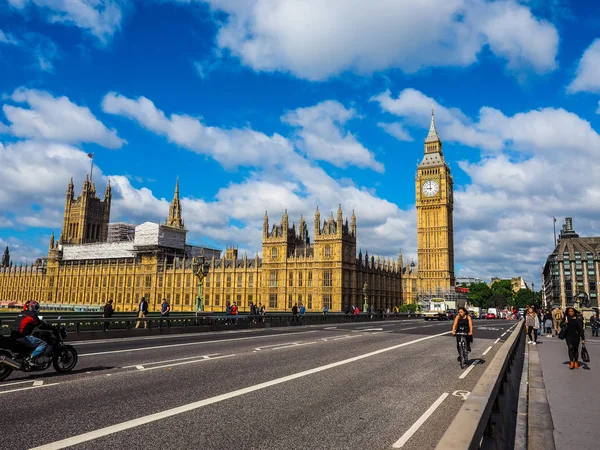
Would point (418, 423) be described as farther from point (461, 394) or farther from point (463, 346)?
point (463, 346)

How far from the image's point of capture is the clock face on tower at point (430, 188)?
120m

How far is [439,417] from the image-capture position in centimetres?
834

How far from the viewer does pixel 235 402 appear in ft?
29.4

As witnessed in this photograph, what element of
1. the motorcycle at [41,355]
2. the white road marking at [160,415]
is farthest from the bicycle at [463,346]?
the motorcycle at [41,355]

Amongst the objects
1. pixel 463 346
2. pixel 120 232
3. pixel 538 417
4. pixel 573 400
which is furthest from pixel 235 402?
pixel 120 232

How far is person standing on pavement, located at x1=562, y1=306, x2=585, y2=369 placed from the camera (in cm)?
1542

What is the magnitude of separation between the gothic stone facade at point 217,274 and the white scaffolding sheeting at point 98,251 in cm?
24

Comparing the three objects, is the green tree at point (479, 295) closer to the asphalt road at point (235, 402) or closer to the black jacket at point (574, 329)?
the black jacket at point (574, 329)

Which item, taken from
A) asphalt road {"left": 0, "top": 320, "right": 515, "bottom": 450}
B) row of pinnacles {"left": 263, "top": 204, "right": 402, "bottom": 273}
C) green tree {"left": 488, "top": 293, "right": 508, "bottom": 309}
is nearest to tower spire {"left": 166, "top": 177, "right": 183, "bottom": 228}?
row of pinnacles {"left": 263, "top": 204, "right": 402, "bottom": 273}

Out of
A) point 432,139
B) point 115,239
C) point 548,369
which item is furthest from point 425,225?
point 548,369

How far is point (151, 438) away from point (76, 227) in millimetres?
150762

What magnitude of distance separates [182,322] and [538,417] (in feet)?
82.5

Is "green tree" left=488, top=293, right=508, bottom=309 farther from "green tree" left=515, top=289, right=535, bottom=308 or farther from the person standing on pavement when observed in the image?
the person standing on pavement

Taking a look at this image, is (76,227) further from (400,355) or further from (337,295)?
(400,355)
